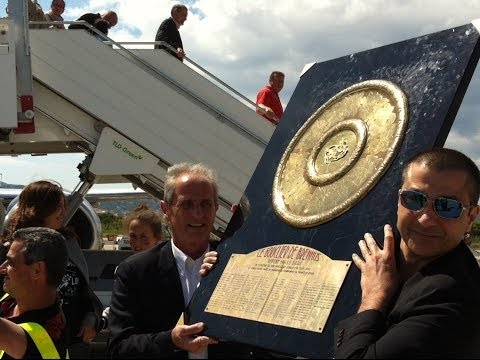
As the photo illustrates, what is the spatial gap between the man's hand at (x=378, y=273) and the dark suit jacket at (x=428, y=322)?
1.6 inches

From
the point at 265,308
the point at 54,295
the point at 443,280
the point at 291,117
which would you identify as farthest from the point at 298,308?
the point at 54,295

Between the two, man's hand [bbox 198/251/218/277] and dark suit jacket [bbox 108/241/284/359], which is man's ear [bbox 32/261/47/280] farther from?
man's hand [bbox 198/251/218/277]

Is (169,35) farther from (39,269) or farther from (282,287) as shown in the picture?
(282,287)

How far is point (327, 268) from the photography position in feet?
7.94

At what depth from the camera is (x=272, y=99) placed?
383 inches

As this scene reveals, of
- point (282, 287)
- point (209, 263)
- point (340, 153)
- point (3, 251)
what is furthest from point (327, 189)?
point (3, 251)

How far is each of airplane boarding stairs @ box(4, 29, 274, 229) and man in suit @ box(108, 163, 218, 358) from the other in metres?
5.18

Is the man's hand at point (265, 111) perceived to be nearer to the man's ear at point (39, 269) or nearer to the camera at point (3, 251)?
the camera at point (3, 251)

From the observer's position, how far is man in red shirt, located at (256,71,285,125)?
936 centimetres

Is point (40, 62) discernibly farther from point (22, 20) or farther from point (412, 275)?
point (412, 275)

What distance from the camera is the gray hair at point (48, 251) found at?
3.04m

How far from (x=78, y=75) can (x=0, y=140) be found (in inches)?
48.9

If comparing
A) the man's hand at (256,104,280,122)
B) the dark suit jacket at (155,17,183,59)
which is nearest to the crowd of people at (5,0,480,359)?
the man's hand at (256,104,280,122)

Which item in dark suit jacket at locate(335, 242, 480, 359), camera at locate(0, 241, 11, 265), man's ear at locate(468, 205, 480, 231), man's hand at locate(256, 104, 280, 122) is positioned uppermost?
man's hand at locate(256, 104, 280, 122)
